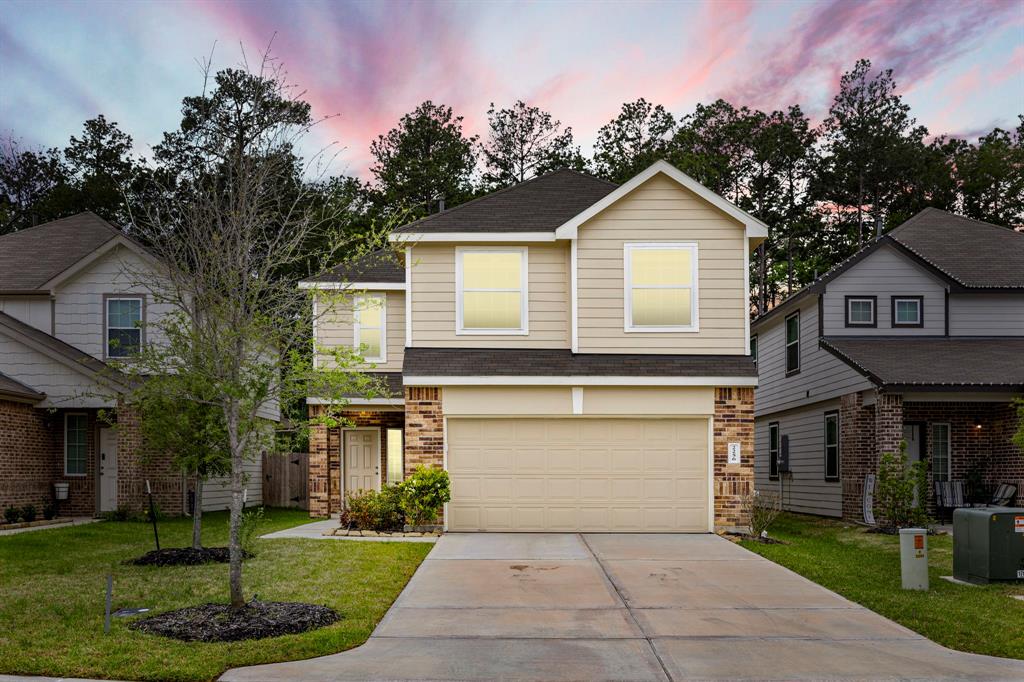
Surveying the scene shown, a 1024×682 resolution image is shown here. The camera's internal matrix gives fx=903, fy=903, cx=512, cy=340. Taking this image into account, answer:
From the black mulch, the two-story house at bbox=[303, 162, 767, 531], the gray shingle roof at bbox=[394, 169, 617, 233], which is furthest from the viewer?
the gray shingle roof at bbox=[394, 169, 617, 233]

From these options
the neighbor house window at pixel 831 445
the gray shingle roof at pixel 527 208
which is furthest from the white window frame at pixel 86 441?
the neighbor house window at pixel 831 445

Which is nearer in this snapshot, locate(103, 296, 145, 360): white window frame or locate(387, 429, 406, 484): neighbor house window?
locate(103, 296, 145, 360): white window frame

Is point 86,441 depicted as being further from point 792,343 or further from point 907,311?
point 907,311

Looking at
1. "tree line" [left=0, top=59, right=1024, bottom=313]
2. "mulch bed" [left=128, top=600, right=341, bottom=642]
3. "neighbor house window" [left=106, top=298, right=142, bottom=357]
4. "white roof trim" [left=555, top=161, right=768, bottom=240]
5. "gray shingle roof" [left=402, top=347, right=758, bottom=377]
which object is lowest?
"mulch bed" [left=128, top=600, right=341, bottom=642]

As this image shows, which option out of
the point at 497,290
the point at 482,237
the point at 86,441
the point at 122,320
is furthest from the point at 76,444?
the point at 482,237

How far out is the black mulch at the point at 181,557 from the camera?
13.4 metres

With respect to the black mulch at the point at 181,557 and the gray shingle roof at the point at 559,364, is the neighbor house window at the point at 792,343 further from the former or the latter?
the black mulch at the point at 181,557

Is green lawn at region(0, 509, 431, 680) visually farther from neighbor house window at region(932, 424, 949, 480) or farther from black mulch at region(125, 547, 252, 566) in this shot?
neighbor house window at region(932, 424, 949, 480)

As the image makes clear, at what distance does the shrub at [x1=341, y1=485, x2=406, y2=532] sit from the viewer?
55.8 ft

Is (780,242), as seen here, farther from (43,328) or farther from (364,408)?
(43,328)

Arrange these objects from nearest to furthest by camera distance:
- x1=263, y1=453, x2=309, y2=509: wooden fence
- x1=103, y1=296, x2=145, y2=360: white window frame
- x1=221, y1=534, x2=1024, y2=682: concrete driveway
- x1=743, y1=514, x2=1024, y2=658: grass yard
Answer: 1. x1=221, y1=534, x2=1024, y2=682: concrete driveway
2. x1=743, y1=514, x2=1024, y2=658: grass yard
3. x1=103, y1=296, x2=145, y2=360: white window frame
4. x1=263, y1=453, x2=309, y2=509: wooden fence

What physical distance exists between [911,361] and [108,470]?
18.8 meters

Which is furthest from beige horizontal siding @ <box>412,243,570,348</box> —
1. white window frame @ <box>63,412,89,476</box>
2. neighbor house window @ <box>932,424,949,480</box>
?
neighbor house window @ <box>932,424,949,480</box>

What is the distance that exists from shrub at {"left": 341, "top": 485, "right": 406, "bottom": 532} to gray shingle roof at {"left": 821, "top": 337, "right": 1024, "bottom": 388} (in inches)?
391
